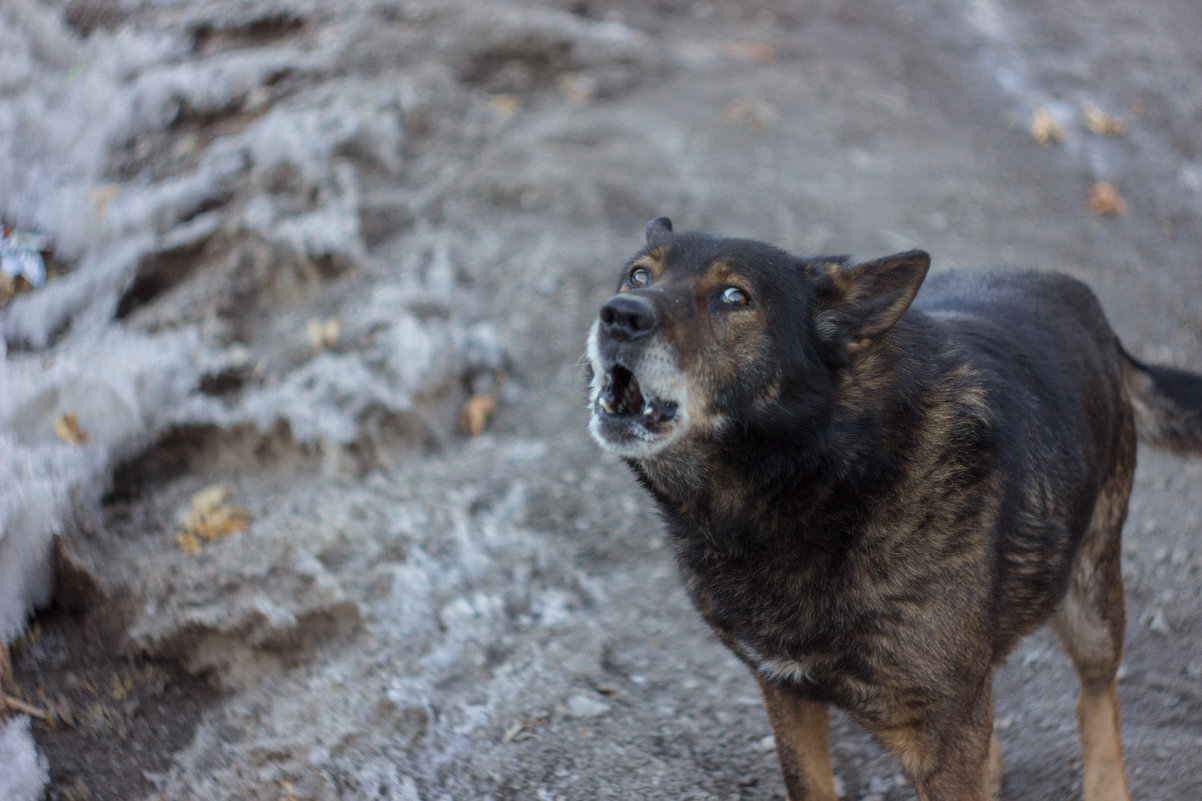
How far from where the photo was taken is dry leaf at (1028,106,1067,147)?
8.66 m

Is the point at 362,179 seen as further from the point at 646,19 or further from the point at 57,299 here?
the point at 646,19

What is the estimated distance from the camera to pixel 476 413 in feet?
18.0

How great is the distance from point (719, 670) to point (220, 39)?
711 centimetres

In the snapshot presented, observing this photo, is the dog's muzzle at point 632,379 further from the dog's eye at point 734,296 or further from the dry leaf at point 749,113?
the dry leaf at point 749,113

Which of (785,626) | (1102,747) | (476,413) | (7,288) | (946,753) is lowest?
(476,413)

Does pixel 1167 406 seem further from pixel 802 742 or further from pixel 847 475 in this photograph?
pixel 802 742

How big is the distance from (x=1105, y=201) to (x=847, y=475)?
6.59 m

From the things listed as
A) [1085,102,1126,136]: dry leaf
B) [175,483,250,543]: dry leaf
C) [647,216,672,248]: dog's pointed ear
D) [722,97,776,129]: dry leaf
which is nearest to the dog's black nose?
[647,216,672,248]: dog's pointed ear

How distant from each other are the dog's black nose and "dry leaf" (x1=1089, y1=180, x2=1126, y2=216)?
6712 millimetres

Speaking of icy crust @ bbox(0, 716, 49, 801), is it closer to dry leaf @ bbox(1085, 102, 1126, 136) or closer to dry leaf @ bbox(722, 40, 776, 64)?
dry leaf @ bbox(722, 40, 776, 64)

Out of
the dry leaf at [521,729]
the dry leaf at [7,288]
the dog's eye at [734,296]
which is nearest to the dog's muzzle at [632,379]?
the dog's eye at [734,296]

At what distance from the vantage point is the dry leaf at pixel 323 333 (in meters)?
5.42

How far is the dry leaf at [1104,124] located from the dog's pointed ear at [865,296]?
744 centimetres

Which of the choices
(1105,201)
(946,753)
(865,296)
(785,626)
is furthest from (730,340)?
(1105,201)
